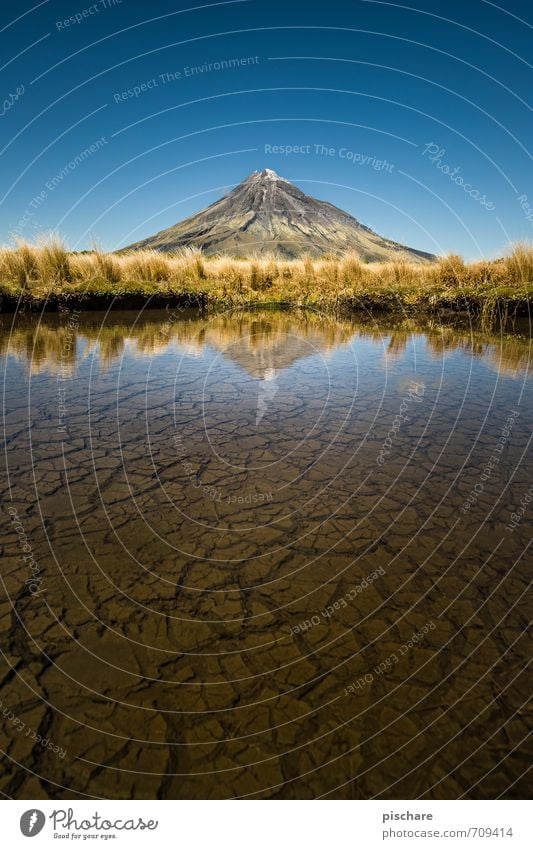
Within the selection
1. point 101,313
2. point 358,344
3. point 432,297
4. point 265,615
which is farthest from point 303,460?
point 432,297

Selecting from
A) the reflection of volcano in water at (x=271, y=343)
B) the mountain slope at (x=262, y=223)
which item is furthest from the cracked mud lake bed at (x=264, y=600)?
the mountain slope at (x=262, y=223)

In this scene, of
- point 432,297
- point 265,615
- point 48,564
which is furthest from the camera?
point 432,297

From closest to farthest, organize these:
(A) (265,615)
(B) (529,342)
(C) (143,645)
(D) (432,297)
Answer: (C) (143,645) → (A) (265,615) → (B) (529,342) → (D) (432,297)

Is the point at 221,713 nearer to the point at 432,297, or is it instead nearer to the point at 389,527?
the point at 389,527

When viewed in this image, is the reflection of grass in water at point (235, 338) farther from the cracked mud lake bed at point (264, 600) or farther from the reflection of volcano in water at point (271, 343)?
the cracked mud lake bed at point (264, 600)

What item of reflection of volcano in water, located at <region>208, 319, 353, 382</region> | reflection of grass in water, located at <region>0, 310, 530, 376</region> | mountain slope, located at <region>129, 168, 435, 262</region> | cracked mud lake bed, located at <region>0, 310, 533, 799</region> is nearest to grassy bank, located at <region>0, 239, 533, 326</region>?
reflection of grass in water, located at <region>0, 310, 530, 376</region>

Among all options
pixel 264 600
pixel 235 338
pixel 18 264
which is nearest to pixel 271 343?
pixel 235 338

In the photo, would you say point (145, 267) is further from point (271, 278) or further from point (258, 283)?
point (271, 278)

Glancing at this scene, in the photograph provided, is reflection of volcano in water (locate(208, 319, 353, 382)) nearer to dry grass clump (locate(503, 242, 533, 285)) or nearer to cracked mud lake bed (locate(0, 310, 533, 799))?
cracked mud lake bed (locate(0, 310, 533, 799))
